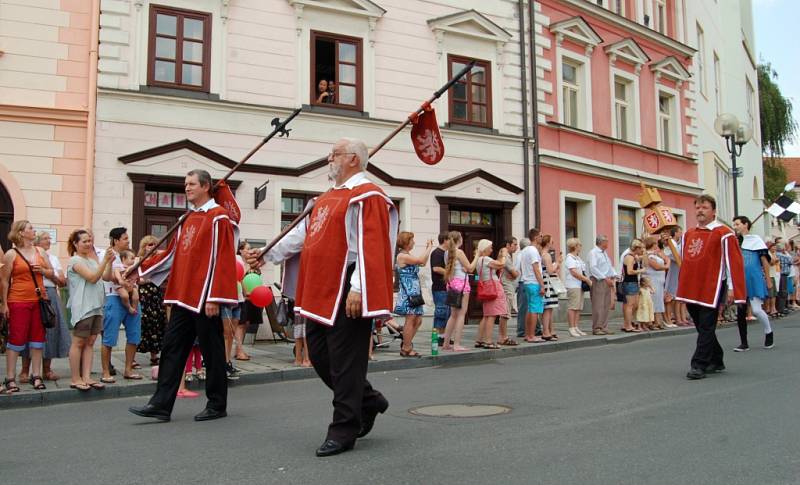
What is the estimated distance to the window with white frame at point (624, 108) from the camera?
22.5 m

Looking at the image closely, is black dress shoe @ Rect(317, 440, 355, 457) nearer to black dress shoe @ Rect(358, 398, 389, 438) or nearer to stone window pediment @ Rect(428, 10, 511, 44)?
black dress shoe @ Rect(358, 398, 389, 438)

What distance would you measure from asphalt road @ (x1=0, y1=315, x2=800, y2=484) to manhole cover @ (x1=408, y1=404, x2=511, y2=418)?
141 mm

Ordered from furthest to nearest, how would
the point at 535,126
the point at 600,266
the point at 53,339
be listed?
the point at 535,126, the point at 600,266, the point at 53,339

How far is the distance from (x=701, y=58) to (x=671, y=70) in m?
4.73

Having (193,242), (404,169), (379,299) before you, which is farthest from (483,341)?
(379,299)

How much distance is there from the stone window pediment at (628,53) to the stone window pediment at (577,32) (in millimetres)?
620

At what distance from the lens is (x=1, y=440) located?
5.90 m

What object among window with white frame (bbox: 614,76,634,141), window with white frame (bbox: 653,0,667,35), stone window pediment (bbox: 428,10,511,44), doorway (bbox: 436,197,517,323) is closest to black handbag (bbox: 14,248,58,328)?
doorway (bbox: 436,197,517,323)

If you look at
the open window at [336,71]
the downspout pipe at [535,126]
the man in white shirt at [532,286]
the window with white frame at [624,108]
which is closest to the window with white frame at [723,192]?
the window with white frame at [624,108]

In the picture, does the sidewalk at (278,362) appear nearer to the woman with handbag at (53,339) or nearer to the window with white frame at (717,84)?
the woman with handbag at (53,339)

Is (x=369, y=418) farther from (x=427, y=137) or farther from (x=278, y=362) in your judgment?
(x=278, y=362)

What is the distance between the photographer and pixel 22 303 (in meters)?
8.20

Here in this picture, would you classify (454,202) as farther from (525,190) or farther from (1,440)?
(1,440)

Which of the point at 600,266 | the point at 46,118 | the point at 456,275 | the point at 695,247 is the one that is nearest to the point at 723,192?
the point at 600,266
